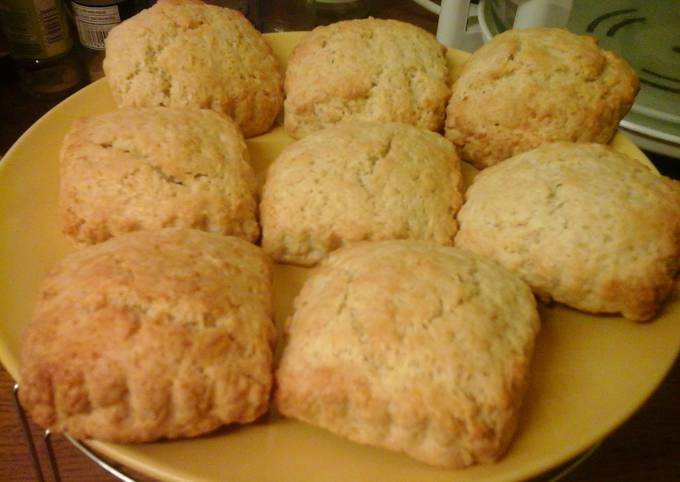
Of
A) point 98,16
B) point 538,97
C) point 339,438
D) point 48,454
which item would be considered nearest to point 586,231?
point 538,97

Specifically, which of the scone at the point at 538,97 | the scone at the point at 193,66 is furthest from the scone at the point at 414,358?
the scone at the point at 193,66

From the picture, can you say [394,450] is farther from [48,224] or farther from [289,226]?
[48,224]

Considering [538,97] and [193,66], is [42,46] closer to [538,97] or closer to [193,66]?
[193,66]

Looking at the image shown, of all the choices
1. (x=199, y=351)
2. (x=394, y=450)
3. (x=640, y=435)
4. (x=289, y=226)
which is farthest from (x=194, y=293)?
(x=640, y=435)

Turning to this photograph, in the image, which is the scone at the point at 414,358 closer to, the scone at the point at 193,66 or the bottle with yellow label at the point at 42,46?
Result: the scone at the point at 193,66

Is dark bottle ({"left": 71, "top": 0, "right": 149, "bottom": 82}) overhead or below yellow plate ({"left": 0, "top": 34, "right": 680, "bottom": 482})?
overhead

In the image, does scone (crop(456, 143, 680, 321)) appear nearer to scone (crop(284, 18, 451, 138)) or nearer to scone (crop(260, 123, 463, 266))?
scone (crop(260, 123, 463, 266))

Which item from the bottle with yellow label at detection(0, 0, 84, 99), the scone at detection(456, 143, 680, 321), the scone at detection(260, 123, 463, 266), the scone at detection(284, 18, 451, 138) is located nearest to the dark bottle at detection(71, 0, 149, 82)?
the bottle with yellow label at detection(0, 0, 84, 99)
